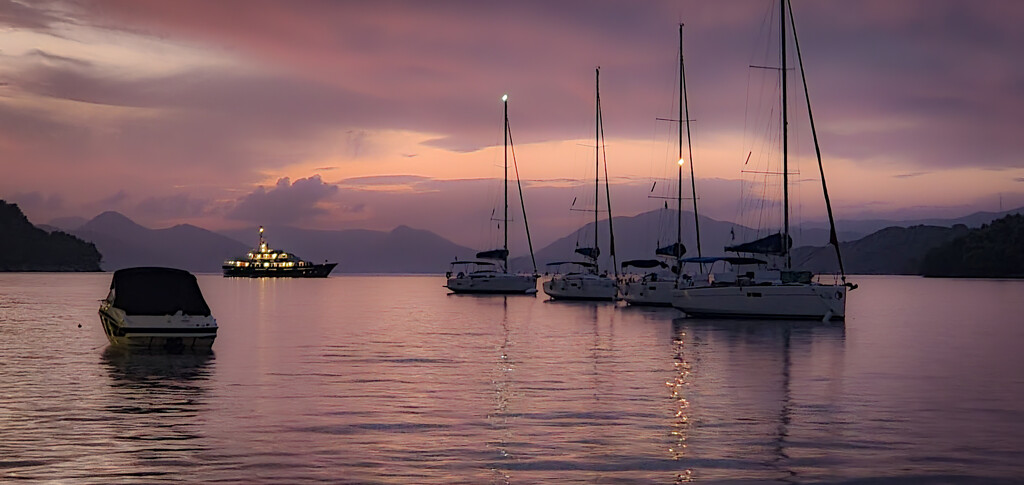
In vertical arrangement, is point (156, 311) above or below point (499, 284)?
below

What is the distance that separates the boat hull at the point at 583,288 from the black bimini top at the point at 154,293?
59976 millimetres

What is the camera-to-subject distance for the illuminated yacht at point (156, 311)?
3519 cm

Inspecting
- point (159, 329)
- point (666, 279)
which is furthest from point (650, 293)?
point (159, 329)

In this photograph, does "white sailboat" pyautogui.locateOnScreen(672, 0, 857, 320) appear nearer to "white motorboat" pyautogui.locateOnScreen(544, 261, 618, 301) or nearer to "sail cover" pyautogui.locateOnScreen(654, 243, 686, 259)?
"sail cover" pyautogui.locateOnScreen(654, 243, 686, 259)

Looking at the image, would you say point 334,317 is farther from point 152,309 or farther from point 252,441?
point 252,441

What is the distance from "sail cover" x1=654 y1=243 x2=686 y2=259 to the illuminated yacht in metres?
50.9

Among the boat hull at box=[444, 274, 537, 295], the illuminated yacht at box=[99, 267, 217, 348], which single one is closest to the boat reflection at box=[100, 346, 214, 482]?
the illuminated yacht at box=[99, 267, 217, 348]

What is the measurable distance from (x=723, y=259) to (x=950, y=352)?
29.9 m

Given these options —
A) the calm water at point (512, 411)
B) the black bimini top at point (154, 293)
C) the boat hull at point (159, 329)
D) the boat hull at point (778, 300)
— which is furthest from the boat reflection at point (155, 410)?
the boat hull at point (778, 300)

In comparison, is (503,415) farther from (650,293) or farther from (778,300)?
(650,293)

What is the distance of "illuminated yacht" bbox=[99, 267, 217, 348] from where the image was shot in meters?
35.2

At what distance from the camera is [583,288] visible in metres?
95.8

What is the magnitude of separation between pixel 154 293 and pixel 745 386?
20.7 metres

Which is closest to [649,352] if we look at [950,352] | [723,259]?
[950,352]
